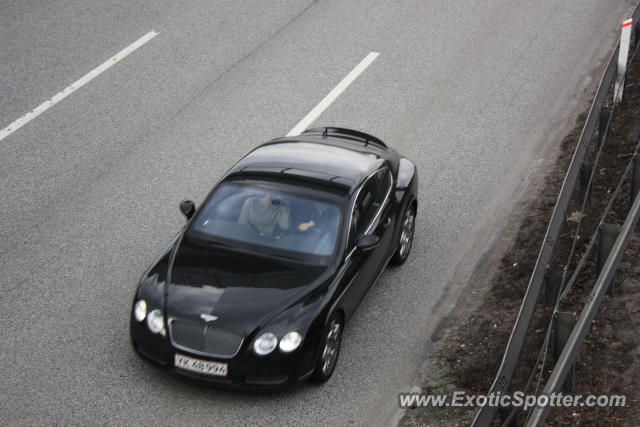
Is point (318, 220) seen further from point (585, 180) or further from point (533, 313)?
point (585, 180)

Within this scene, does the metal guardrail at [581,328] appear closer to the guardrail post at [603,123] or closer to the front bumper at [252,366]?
the front bumper at [252,366]

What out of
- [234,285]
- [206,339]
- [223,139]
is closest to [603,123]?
[223,139]

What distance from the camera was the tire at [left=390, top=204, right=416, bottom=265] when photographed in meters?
10.0

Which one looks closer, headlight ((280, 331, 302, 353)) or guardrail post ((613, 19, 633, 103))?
headlight ((280, 331, 302, 353))

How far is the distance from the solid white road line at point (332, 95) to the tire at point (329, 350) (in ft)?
16.1

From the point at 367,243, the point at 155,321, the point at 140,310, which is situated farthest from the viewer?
the point at 367,243

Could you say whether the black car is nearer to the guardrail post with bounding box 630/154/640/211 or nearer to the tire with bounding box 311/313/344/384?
the tire with bounding box 311/313/344/384

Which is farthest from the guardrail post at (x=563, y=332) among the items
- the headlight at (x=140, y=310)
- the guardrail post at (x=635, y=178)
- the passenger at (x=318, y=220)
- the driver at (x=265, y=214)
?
the headlight at (x=140, y=310)

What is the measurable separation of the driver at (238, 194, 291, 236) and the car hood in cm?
38

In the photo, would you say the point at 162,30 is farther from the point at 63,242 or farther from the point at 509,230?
the point at 509,230

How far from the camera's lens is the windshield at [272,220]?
862cm

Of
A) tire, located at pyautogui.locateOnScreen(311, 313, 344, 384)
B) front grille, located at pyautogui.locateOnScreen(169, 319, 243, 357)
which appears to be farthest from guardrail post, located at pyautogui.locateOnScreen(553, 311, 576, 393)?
front grille, located at pyautogui.locateOnScreen(169, 319, 243, 357)

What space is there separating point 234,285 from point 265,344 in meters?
0.72

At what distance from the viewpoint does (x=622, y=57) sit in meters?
12.8
